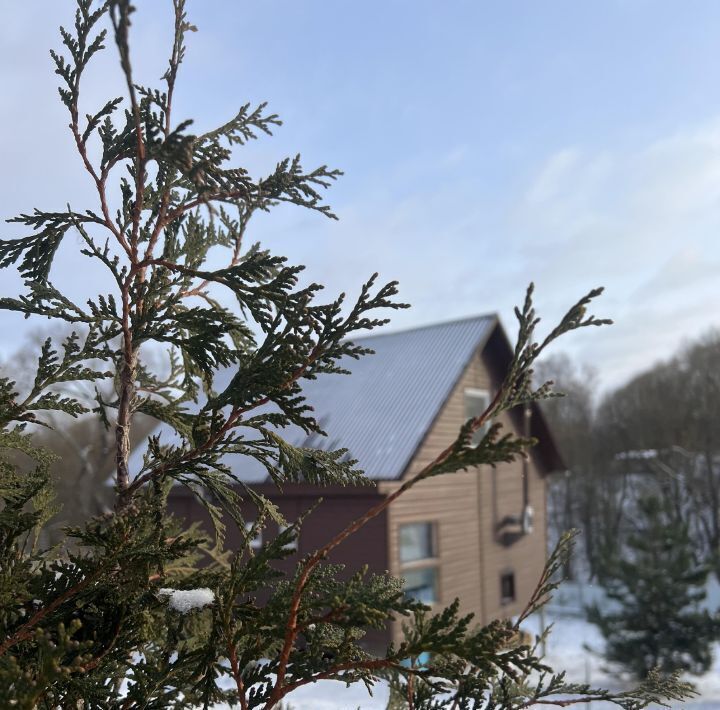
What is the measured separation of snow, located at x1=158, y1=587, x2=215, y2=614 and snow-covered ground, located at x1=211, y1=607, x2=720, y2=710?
1213 millimetres

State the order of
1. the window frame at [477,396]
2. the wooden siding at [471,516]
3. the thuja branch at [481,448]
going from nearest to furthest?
the thuja branch at [481,448], the wooden siding at [471,516], the window frame at [477,396]

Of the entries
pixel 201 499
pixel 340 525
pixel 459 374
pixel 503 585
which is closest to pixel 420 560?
pixel 340 525

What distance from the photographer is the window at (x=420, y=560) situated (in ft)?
48.8

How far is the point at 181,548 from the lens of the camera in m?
2.64

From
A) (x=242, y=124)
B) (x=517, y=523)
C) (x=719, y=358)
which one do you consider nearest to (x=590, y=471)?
(x=719, y=358)

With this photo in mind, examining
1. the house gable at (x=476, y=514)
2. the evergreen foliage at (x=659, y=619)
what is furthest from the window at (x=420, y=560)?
Result: the evergreen foliage at (x=659, y=619)

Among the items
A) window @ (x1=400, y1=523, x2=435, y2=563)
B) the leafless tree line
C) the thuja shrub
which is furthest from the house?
the leafless tree line

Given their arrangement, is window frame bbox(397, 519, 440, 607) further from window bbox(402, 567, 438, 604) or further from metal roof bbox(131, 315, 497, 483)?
metal roof bbox(131, 315, 497, 483)

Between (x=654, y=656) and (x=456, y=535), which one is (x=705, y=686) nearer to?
(x=654, y=656)

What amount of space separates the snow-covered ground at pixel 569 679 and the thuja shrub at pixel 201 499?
1117mm

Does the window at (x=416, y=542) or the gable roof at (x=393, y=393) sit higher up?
the gable roof at (x=393, y=393)

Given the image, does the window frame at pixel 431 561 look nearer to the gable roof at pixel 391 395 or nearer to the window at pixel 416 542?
the window at pixel 416 542

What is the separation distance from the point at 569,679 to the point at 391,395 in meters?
8.89

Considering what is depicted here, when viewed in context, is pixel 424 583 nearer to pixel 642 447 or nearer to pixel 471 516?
pixel 471 516
